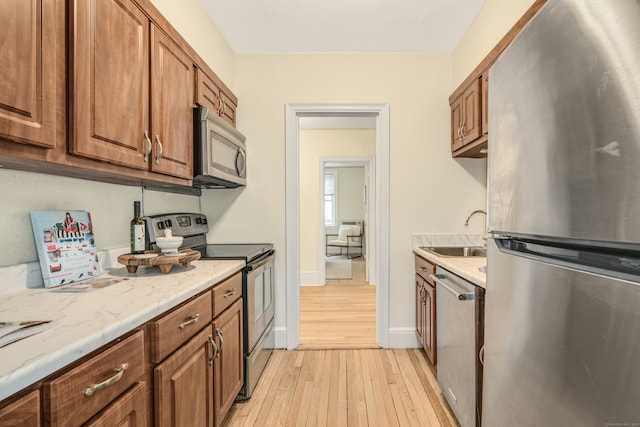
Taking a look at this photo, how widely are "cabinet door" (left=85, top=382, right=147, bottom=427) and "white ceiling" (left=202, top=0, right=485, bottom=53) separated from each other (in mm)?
2364

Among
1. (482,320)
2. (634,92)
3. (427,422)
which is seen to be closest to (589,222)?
(634,92)

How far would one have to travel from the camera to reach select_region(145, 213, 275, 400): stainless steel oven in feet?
6.40

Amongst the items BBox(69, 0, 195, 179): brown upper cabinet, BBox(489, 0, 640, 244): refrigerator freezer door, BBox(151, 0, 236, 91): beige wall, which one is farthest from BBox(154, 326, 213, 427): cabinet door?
BBox(151, 0, 236, 91): beige wall

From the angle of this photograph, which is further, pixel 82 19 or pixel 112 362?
pixel 82 19

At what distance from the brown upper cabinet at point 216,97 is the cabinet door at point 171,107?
8cm

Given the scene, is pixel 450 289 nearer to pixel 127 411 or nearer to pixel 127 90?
pixel 127 411

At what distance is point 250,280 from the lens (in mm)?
1994

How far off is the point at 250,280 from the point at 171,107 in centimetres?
109

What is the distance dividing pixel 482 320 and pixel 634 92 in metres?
1.19

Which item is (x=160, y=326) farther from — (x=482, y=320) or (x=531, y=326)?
(x=482, y=320)

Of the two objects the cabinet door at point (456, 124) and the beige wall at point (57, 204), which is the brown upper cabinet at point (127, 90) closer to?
the beige wall at point (57, 204)

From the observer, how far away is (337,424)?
5.85ft

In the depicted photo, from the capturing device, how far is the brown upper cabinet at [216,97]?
200 centimetres

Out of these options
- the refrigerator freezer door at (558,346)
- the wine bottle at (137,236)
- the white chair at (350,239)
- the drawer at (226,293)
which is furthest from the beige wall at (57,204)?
the white chair at (350,239)
